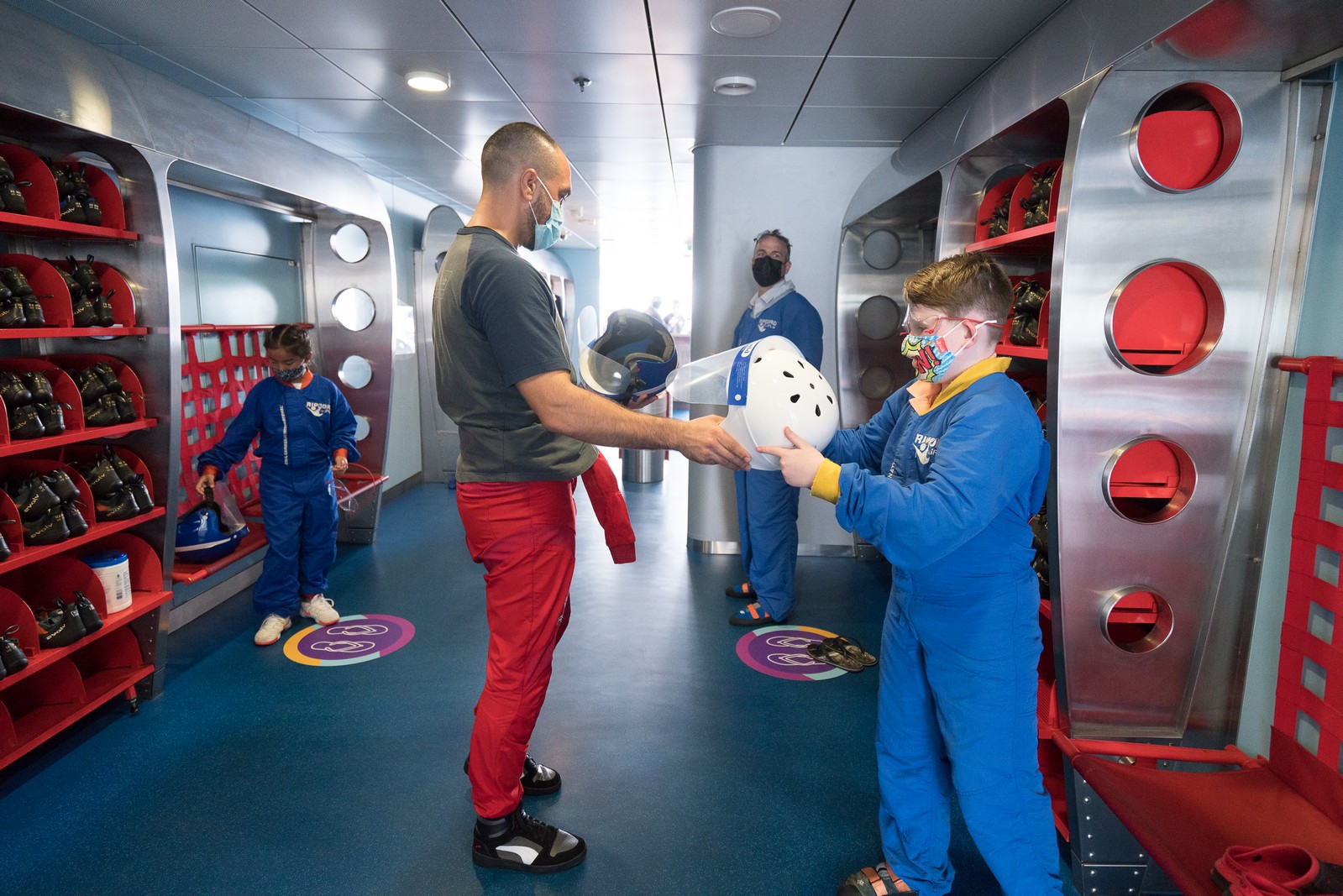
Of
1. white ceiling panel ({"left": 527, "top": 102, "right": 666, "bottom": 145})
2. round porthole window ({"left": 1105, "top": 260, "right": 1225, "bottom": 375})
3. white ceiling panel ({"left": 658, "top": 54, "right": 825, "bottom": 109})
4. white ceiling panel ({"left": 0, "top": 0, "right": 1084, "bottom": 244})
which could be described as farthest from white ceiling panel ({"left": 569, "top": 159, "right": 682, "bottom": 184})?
round porthole window ({"left": 1105, "top": 260, "right": 1225, "bottom": 375})

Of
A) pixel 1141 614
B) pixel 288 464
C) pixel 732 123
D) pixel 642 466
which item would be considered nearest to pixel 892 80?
pixel 732 123

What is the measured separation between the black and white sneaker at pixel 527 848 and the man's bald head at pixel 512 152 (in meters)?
1.90

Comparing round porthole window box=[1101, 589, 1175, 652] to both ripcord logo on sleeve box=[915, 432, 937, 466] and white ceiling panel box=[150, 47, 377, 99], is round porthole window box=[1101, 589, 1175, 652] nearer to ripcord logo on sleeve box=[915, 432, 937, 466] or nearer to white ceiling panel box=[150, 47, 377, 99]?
ripcord logo on sleeve box=[915, 432, 937, 466]

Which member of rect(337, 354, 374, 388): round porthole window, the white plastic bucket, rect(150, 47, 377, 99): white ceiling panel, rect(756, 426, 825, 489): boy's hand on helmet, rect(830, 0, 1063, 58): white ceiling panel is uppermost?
rect(150, 47, 377, 99): white ceiling panel

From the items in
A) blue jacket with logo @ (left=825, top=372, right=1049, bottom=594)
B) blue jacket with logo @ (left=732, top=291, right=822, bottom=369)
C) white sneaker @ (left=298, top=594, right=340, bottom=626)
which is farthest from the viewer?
blue jacket with logo @ (left=732, top=291, right=822, bottom=369)

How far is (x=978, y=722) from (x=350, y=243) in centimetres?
509

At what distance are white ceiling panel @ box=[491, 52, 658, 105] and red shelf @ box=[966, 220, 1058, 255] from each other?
1650mm

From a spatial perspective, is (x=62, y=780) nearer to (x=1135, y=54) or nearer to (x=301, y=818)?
(x=301, y=818)

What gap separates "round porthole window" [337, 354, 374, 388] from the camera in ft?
17.8

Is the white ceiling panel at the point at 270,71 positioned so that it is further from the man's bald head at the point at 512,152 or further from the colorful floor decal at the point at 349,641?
the colorful floor decal at the point at 349,641

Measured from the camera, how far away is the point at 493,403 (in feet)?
6.82

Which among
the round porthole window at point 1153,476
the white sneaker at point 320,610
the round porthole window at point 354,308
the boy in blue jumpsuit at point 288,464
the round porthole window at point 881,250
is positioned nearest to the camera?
the round porthole window at point 1153,476

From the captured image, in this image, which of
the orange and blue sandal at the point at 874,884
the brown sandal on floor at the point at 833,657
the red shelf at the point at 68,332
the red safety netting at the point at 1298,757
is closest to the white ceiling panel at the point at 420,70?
the red shelf at the point at 68,332

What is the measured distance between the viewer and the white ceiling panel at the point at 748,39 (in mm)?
2611
